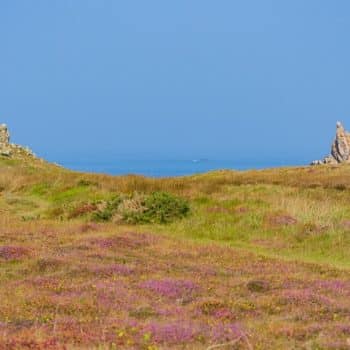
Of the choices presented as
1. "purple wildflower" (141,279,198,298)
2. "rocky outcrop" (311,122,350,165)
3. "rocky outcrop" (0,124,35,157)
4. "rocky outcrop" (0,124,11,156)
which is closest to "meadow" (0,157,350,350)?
"purple wildflower" (141,279,198,298)

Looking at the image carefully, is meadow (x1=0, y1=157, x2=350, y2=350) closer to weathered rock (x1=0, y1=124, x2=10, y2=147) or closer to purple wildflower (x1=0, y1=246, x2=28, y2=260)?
purple wildflower (x1=0, y1=246, x2=28, y2=260)

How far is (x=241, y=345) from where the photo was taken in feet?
37.6

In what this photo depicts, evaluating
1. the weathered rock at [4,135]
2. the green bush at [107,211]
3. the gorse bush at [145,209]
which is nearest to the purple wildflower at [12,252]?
the gorse bush at [145,209]

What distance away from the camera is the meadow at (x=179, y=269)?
40.1 ft

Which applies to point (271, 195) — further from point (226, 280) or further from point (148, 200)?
point (226, 280)

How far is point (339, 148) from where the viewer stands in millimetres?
109000

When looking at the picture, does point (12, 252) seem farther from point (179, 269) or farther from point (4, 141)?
point (4, 141)

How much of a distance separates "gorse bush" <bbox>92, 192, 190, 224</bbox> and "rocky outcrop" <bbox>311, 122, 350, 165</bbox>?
257 feet

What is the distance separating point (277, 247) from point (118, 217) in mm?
8963

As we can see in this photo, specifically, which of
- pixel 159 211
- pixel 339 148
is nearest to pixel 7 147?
pixel 159 211

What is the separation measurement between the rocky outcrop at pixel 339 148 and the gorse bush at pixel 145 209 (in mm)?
78350

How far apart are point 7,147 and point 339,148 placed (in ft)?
200

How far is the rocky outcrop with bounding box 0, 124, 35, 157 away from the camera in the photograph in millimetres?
68062

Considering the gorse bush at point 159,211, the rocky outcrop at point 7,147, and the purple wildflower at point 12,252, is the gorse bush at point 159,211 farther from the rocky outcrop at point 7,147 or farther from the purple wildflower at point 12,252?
the rocky outcrop at point 7,147
